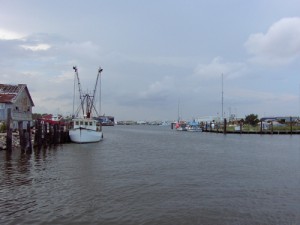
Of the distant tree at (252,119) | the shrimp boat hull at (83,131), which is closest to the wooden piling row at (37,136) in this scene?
the shrimp boat hull at (83,131)

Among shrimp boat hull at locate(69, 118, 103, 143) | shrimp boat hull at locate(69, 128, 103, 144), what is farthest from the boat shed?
shrimp boat hull at locate(69, 128, 103, 144)

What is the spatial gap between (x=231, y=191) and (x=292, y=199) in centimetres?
316

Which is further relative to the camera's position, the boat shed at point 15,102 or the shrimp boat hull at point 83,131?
the shrimp boat hull at point 83,131

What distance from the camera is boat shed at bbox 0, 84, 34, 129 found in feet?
172

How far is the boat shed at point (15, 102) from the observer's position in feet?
172

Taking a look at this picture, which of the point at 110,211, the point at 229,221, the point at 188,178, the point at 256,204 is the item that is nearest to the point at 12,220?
the point at 110,211

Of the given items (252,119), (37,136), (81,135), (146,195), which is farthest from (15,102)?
(252,119)

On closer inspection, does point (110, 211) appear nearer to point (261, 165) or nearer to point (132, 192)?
point (132, 192)

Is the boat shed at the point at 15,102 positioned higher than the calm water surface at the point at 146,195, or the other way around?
the boat shed at the point at 15,102

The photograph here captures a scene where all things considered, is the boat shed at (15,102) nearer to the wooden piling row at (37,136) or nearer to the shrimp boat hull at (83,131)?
the wooden piling row at (37,136)

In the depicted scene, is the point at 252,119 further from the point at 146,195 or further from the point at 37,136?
the point at 146,195

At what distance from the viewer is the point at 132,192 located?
1906 centimetres

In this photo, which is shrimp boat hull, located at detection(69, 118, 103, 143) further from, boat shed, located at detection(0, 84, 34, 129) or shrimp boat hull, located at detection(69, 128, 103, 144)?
boat shed, located at detection(0, 84, 34, 129)

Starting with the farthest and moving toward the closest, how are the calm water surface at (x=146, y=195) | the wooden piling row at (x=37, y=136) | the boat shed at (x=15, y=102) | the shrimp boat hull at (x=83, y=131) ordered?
the shrimp boat hull at (x=83, y=131) < the boat shed at (x=15, y=102) < the wooden piling row at (x=37, y=136) < the calm water surface at (x=146, y=195)
